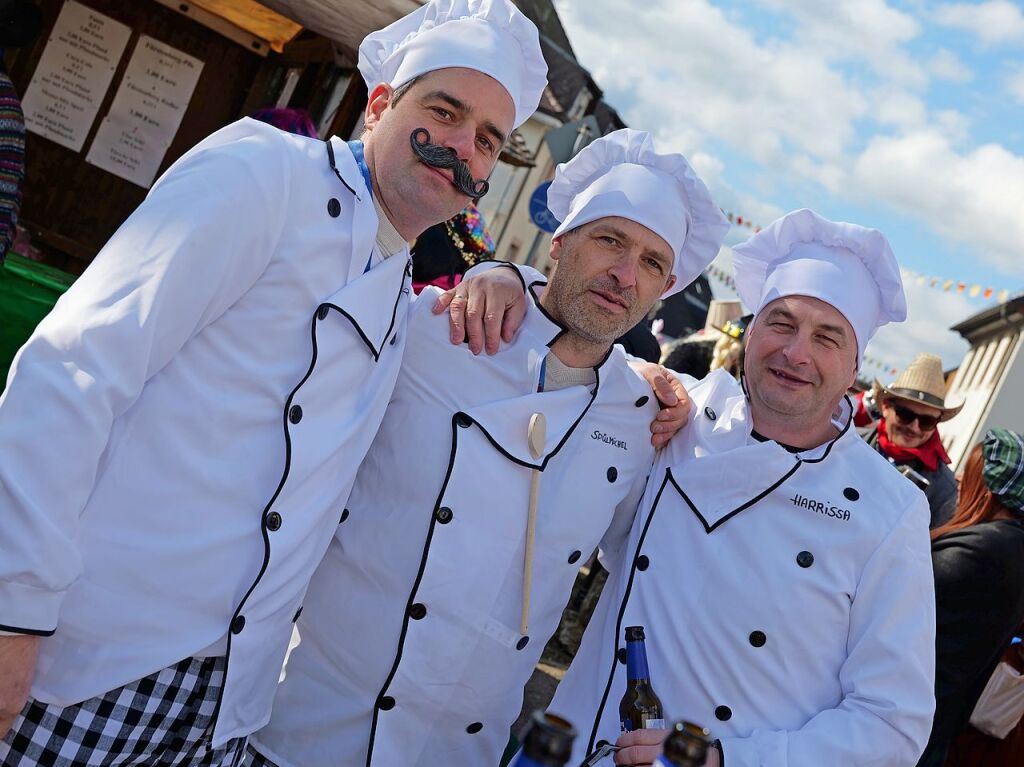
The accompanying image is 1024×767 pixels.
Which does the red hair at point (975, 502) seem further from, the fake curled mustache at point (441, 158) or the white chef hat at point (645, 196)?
the fake curled mustache at point (441, 158)

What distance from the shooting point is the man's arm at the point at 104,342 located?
60.0 inches

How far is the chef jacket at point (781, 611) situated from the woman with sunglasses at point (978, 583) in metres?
1.23

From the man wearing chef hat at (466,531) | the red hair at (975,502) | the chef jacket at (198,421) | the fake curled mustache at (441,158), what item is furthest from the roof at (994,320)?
the chef jacket at (198,421)

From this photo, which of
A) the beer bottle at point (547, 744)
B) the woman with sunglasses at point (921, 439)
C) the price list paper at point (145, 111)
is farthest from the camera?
the woman with sunglasses at point (921, 439)

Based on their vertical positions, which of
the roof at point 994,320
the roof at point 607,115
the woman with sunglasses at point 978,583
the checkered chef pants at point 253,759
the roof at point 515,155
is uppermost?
the roof at point 994,320

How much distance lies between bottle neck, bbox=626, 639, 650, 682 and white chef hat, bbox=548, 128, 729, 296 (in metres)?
1.24

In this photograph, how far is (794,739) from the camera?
6.79 feet

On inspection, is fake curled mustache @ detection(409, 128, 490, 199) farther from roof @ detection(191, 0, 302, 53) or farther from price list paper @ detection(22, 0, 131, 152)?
price list paper @ detection(22, 0, 131, 152)

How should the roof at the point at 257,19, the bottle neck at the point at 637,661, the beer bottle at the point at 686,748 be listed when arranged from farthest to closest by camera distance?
the roof at the point at 257,19 → the bottle neck at the point at 637,661 → the beer bottle at the point at 686,748

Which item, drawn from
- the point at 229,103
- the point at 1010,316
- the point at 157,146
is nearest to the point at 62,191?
the point at 157,146

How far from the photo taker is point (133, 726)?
1.83 metres

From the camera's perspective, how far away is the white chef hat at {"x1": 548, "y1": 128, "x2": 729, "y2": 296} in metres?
2.71

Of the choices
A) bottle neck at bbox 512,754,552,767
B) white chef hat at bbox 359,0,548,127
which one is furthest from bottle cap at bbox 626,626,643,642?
white chef hat at bbox 359,0,548,127

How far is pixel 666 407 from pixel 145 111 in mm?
4099
